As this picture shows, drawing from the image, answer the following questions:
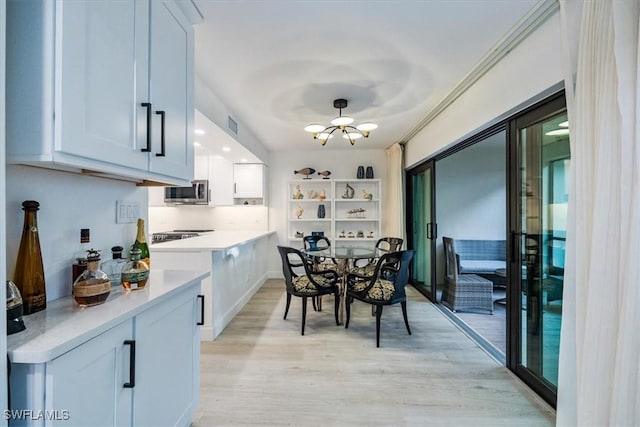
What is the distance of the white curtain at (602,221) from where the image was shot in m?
1.16

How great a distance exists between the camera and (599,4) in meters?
1.31

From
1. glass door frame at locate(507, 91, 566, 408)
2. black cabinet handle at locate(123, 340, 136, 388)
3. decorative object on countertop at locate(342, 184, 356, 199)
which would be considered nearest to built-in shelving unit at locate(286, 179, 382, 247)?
decorative object on countertop at locate(342, 184, 356, 199)

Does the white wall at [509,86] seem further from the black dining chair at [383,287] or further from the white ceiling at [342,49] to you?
the black dining chair at [383,287]

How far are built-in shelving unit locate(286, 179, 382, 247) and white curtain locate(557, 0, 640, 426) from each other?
413 cm

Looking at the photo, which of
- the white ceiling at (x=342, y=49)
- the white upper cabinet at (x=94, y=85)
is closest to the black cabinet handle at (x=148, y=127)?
the white upper cabinet at (x=94, y=85)

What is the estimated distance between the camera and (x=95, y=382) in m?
0.96

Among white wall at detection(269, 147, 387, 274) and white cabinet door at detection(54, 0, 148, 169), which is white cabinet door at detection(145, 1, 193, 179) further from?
white wall at detection(269, 147, 387, 274)

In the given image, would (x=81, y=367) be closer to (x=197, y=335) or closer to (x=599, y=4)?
(x=197, y=335)

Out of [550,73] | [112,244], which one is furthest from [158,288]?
[550,73]

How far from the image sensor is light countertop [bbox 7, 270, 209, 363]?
30.8 inches

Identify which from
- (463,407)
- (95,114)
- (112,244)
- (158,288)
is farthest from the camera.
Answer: (463,407)

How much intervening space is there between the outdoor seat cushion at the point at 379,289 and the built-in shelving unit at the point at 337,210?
2.44m

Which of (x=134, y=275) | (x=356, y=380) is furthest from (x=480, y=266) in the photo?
(x=134, y=275)

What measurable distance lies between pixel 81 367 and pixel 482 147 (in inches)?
218
